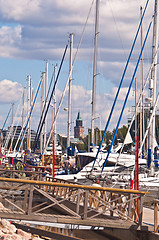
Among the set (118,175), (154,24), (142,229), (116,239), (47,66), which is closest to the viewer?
(142,229)

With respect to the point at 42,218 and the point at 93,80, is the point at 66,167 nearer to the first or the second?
the point at 93,80

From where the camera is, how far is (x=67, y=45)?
160 feet

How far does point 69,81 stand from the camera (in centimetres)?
4806

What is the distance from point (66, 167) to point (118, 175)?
34.8ft

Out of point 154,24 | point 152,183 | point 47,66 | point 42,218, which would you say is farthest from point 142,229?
point 47,66

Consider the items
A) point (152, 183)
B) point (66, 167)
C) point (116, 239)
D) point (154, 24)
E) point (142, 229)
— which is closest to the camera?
point (142, 229)

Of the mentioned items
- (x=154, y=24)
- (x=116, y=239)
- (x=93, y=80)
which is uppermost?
(x=154, y=24)

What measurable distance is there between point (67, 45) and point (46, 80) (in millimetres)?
15481

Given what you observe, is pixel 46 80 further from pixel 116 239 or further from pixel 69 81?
pixel 116 239

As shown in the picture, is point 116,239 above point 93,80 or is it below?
below

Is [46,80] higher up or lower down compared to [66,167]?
higher up

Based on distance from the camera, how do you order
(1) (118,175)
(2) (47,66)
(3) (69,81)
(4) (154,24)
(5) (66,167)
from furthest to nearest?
(2) (47,66) → (3) (69,81) → (5) (66,167) → (4) (154,24) → (1) (118,175)

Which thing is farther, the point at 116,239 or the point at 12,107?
the point at 12,107

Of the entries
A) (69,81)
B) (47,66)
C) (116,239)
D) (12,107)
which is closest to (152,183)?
(116,239)
